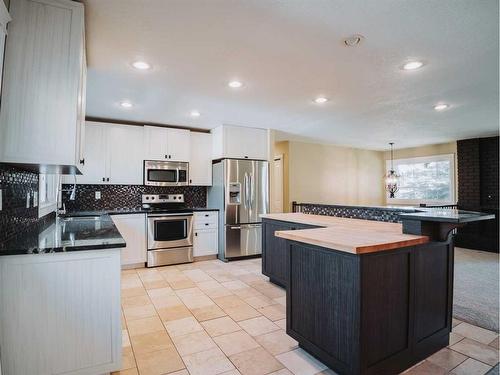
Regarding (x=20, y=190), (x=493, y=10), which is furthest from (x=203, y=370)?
(x=493, y=10)

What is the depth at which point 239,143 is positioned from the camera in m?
5.11

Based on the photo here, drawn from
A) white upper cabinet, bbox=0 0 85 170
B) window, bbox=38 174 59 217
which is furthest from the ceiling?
window, bbox=38 174 59 217

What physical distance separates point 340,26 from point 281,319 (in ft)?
8.36

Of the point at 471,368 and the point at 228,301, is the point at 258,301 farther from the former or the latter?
the point at 471,368

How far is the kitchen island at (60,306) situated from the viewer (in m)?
1.60

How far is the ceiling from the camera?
1.85 meters

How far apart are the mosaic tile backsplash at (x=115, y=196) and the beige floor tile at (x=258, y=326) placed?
10.5 ft

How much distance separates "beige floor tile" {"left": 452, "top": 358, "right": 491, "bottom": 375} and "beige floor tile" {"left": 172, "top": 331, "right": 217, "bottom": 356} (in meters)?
1.76

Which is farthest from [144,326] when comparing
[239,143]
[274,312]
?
[239,143]

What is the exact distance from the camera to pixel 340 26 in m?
2.00

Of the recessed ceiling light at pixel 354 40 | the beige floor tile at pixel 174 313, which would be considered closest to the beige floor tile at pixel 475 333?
the beige floor tile at pixel 174 313

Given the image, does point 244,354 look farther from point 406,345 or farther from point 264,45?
point 264,45

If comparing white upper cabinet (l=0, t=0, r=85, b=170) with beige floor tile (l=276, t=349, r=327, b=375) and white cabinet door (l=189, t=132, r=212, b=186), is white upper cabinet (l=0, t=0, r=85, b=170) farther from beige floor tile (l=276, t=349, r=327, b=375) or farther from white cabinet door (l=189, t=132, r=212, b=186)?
white cabinet door (l=189, t=132, r=212, b=186)

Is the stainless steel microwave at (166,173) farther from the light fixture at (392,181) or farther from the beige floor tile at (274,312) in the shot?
the light fixture at (392,181)
